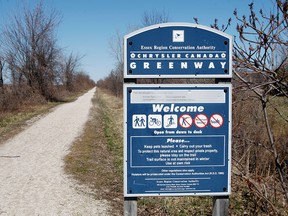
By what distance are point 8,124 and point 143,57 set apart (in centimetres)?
1305

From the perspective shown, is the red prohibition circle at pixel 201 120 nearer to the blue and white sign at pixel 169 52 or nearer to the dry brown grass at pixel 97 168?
the blue and white sign at pixel 169 52

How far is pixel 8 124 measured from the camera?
46.3ft

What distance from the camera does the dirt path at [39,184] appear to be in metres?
4.69

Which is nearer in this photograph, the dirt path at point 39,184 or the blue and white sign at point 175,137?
the blue and white sign at point 175,137

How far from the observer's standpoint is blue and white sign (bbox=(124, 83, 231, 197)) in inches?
106

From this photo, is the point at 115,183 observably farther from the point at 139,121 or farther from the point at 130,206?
the point at 139,121

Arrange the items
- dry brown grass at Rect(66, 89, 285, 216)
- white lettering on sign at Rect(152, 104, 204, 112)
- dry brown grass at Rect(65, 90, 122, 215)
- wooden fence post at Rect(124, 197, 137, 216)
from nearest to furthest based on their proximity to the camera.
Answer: white lettering on sign at Rect(152, 104, 204, 112) → wooden fence post at Rect(124, 197, 137, 216) → dry brown grass at Rect(66, 89, 285, 216) → dry brown grass at Rect(65, 90, 122, 215)

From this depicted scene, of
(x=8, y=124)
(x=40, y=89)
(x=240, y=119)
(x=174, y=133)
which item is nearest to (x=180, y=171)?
(x=174, y=133)

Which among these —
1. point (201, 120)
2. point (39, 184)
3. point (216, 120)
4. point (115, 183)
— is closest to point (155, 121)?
point (201, 120)

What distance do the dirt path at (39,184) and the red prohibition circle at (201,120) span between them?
2.59m

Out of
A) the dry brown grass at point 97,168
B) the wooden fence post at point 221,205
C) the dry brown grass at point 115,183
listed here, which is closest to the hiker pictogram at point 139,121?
the wooden fence post at point 221,205

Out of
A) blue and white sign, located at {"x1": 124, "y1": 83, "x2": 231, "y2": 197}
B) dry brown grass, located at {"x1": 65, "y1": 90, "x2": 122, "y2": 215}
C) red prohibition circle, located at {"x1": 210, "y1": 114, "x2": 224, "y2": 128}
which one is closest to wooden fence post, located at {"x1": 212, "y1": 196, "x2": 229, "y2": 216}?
blue and white sign, located at {"x1": 124, "y1": 83, "x2": 231, "y2": 197}

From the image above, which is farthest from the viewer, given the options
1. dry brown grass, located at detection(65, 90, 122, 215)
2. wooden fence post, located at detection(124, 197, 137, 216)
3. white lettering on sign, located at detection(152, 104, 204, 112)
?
dry brown grass, located at detection(65, 90, 122, 215)

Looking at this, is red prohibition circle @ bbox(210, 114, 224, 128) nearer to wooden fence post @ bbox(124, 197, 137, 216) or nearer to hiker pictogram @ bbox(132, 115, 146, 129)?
hiker pictogram @ bbox(132, 115, 146, 129)
